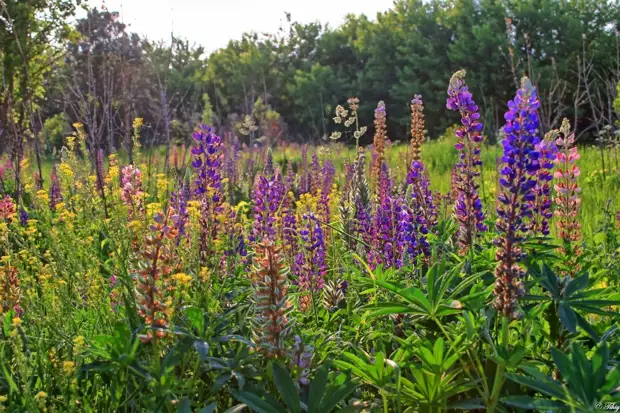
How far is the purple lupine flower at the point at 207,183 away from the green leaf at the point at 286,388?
3.49 ft

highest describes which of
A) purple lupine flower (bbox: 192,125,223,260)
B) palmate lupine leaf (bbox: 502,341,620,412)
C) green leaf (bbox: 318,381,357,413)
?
purple lupine flower (bbox: 192,125,223,260)

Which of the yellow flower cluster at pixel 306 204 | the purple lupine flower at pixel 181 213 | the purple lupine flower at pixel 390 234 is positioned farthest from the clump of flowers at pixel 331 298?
the yellow flower cluster at pixel 306 204

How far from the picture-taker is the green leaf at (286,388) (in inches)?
64.7

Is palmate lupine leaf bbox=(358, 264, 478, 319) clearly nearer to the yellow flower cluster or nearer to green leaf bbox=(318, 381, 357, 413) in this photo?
green leaf bbox=(318, 381, 357, 413)

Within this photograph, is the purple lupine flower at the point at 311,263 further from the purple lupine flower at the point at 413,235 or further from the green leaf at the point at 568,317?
the green leaf at the point at 568,317

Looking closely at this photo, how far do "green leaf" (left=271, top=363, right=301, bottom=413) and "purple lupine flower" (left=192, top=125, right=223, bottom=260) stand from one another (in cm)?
106

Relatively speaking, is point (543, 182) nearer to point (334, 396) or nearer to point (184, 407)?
point (334, 396)

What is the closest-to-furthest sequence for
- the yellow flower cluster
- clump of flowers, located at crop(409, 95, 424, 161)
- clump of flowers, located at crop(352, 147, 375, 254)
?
1. clump of flowers, located at crop(352, 147, 375, 254)
2. clump of flowers, located at crop(409, 95, 424, 161)
3. the yellow flower cluster

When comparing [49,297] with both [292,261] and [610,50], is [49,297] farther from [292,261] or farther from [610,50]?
[610,50]

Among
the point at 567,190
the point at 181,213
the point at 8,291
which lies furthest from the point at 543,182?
the point at 8,291

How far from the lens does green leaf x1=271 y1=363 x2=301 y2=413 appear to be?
1.64 meters

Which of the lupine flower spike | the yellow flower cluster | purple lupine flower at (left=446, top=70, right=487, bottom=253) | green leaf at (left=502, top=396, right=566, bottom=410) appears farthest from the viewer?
the yellow flower cluster

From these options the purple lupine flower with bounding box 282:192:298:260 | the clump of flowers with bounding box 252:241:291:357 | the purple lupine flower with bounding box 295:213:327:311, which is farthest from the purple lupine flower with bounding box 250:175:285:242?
the clump of flowers with bounding box 252:241:291:357

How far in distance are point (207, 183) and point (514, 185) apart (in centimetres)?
147
